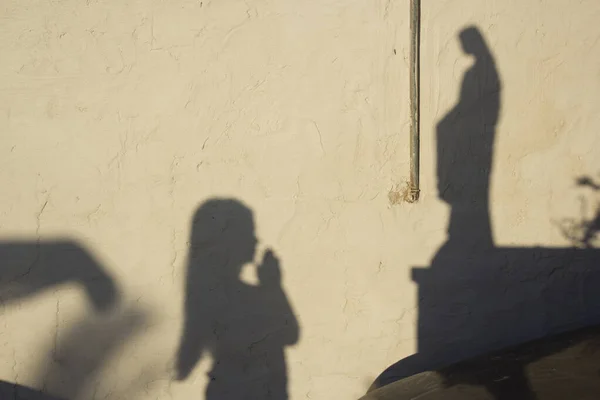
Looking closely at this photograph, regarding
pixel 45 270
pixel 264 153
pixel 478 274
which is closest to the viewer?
pixel 45 270

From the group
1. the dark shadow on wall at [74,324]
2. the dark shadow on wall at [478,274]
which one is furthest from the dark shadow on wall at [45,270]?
the dark shadow on wall at [478,274]

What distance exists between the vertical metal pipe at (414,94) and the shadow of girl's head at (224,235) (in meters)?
0.93

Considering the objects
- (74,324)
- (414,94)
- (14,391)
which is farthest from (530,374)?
(14,391)

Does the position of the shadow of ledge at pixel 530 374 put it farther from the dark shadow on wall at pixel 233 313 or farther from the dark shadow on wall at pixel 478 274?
the dark shadow on wall at pixel 233 313

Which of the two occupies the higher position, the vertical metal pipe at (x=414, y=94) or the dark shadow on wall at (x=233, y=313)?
the vertical metal pipe at (x=414, y=94)

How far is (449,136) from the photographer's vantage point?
131 inches

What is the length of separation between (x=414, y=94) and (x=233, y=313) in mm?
1568

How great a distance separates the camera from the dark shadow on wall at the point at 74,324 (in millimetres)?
3072

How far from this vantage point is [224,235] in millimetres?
3197

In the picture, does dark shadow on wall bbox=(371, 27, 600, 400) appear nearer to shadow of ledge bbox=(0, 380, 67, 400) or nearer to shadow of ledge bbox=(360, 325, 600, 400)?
shadow of ledge bbox=(360, 325, 600, 400)

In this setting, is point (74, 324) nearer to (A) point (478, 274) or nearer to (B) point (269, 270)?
(B) point (269, 270)

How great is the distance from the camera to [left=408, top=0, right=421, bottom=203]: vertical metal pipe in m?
3.18

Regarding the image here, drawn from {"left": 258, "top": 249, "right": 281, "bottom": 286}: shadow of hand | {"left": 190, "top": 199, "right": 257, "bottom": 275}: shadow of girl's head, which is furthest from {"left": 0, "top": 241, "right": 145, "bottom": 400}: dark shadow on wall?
{"left": 258, "top": 249, "right": 281, "bottom": 286}: shadow of hand

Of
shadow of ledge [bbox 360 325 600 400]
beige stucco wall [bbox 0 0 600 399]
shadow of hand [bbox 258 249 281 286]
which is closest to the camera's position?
shadow of ledge [bbox 360 325 600 400]
